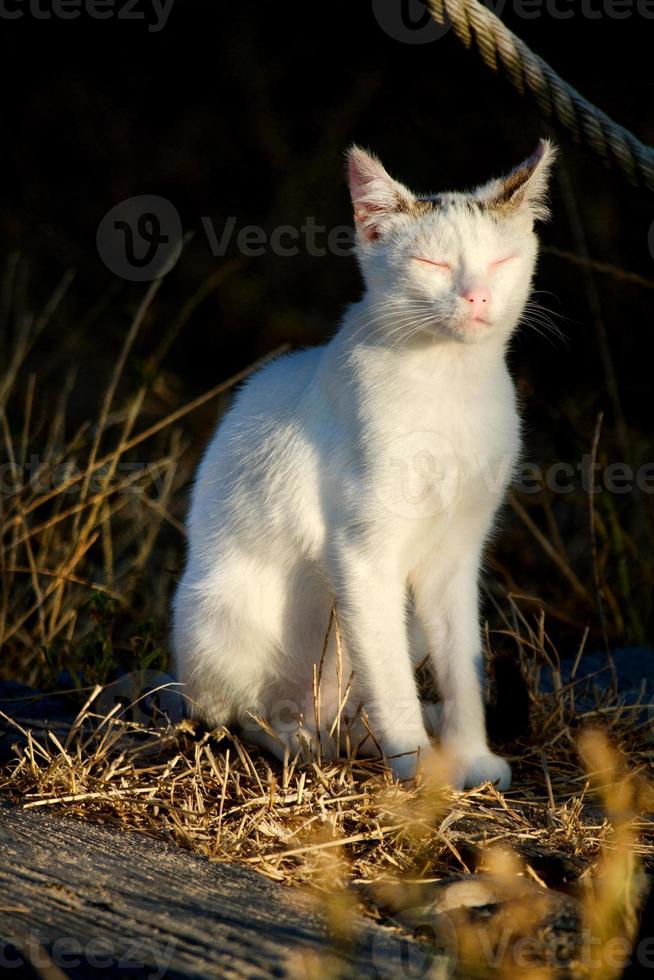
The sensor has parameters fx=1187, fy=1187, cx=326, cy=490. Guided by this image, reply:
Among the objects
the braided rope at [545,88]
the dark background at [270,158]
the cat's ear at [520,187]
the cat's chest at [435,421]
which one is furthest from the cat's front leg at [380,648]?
the dark background at [270,158]

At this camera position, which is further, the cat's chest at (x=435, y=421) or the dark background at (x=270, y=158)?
the dark background at (x=270, y=158)

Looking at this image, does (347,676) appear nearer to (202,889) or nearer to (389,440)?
(389,440)

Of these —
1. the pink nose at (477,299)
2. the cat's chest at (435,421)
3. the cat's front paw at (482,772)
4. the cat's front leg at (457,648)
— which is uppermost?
the pink nose at (477,299)

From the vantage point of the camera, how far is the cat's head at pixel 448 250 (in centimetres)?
243

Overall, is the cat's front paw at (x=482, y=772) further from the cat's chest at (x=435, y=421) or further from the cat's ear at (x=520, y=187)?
the cat's ear at (x=520, y=187)

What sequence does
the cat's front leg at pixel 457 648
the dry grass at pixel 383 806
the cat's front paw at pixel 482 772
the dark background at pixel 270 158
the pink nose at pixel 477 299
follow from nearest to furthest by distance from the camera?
the dry grass at pixel 383 806, the pink nose at pixel 477 299, the cat's front paw at pixel 482 772, the cat's front leg at pixel 457 648, the dark background at pixel 270 158

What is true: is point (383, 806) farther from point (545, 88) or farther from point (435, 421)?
point (545, 88)

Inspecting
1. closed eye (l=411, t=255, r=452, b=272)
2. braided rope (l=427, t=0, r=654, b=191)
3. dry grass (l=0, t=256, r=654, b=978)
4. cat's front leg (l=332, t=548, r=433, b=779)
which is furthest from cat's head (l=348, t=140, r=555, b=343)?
dry grass (l=0, t=256, r=654, b=978)

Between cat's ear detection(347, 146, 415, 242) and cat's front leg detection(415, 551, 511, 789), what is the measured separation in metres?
0.77

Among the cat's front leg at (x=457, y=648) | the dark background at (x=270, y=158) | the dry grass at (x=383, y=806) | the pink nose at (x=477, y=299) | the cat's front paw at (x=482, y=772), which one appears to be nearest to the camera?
the dry grass at (x=383, y=806)

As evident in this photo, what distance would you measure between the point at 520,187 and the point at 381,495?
730mm

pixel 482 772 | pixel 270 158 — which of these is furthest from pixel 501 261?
pixel 270 158

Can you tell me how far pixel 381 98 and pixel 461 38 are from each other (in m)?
5.08

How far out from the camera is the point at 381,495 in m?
2.47
